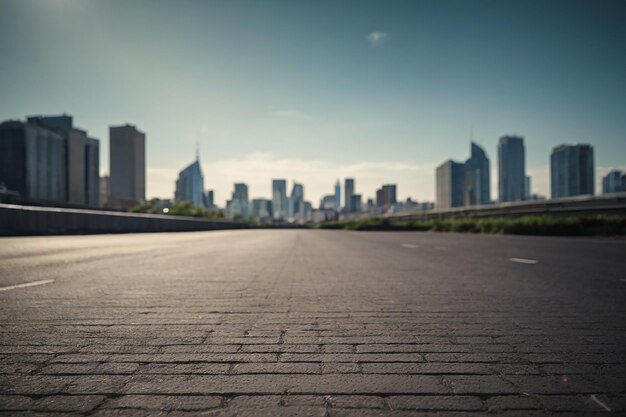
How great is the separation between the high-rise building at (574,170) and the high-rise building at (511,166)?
78.8 m

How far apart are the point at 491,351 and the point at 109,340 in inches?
99.5

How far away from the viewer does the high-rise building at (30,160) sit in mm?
162875

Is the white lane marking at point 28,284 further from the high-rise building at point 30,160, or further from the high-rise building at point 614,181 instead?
the high-rise building at point 30,160

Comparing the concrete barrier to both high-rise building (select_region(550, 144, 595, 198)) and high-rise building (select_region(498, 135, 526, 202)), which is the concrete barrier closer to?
high-rise building (select_region(550, 144, 595, 198))

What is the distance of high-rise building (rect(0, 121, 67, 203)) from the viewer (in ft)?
534

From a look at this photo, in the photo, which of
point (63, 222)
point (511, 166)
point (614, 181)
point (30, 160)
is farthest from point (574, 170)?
point (30, 160)

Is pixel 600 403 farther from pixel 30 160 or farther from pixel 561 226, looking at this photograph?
pixel 30 160

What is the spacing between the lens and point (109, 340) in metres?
2.77

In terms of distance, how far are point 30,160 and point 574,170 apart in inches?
7496

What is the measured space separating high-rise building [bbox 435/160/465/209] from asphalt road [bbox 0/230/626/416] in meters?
185

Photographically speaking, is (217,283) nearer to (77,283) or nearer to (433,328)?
(77,283)

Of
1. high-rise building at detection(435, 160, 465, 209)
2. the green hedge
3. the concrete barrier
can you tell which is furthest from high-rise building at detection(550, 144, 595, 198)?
the concrete barrier

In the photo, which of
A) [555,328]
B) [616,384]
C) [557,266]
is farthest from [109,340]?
[557,266]

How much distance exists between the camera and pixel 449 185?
186 meters
